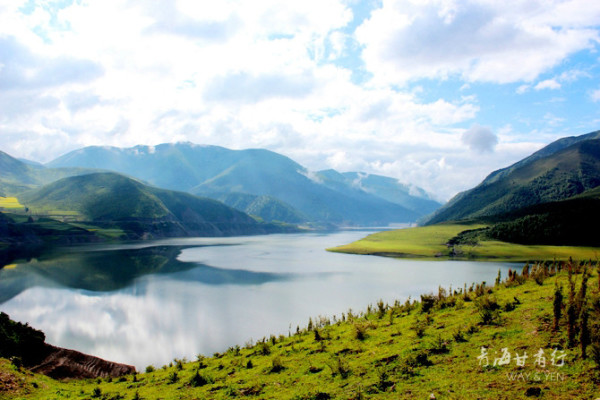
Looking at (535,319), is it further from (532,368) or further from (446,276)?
(446,276)

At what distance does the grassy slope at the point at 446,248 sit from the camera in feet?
293

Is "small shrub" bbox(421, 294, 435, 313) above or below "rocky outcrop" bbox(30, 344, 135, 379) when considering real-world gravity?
above

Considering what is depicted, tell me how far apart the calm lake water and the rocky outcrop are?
3454 mm

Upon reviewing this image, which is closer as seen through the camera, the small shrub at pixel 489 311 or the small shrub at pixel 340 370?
the small shrub at pixel 340 370

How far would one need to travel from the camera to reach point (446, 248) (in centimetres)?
10775

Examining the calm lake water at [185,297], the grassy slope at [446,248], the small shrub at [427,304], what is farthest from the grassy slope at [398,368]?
the grassy slope at [446,248]

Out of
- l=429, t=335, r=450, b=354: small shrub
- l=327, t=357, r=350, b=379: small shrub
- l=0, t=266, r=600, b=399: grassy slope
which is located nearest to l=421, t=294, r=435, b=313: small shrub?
l=0, t=266, r=600, b=399: grassy slope

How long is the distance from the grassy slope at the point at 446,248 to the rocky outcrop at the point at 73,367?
79.0 metres

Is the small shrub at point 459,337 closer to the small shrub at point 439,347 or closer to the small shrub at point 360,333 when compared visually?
the small shrub at point 439,347

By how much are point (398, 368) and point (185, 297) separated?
43.3 meters

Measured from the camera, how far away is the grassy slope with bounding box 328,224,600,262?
89394mm

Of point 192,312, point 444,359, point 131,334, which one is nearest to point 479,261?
point 192,312

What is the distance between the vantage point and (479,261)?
90625 millimetres

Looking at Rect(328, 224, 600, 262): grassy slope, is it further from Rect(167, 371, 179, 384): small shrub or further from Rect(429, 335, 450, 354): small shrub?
Rect(167, 371, 179, 384): small shrub
